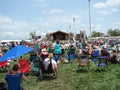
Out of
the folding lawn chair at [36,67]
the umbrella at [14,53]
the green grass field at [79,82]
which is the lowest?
the green grass field at [79,82]

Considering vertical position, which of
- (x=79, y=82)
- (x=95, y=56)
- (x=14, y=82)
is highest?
(x=14, y=82)

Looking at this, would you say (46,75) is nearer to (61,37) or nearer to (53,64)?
(53,64)

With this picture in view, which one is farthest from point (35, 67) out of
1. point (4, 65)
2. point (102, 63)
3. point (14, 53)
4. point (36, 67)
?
Result: point (102, 63)

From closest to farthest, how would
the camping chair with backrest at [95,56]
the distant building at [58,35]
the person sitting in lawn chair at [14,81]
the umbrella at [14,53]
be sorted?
1. the person sitting in lawn chair at [14,81]
2. the umbrella at [14,53]
3. the camping chair with backrest at [95,56]
4. the distant building at [58,35]

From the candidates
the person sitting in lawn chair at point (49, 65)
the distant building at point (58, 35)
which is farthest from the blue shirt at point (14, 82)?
the distant building at point (58, 35)

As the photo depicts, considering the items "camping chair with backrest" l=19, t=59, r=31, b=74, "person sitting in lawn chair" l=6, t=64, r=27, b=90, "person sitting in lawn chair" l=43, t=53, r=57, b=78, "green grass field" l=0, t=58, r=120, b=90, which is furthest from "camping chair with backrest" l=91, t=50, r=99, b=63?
"person sitting in lawn chair" l=6, t=64, r=27, b=90

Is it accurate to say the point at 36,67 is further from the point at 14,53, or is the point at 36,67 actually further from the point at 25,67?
the point at 14,53

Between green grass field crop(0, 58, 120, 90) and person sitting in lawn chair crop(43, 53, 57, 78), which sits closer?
green grass field crop(0, 58, 120, 90)

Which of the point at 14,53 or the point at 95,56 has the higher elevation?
the point at 14,53

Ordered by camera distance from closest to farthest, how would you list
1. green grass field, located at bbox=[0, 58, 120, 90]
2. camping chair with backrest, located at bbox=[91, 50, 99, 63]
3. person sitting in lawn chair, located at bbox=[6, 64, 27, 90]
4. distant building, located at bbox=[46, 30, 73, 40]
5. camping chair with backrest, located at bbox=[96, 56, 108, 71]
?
person sitting in lawn chair, located at bbox=[6, 64, 27, 90] → green grass field, located at bbox=[0, 58, 120, 90] → camping chair with backrest, located at bbox=[96, 56, 108, 71] → camping chair with backrest, located at bbox=[91, 50, 99, 63] → distant building, located at bbox=[46, 30, 73, 40]

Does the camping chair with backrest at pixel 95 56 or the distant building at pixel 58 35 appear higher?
the distant building at pixel 58 35

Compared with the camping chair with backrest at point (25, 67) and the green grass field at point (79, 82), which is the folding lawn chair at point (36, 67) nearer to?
the camping chair with backrest at point (25, 67)

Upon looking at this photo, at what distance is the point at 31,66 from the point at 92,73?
10.5 feet

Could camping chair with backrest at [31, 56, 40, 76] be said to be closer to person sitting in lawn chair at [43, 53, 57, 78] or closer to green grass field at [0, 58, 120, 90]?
green grass field at [0, 58, 120, 90]
